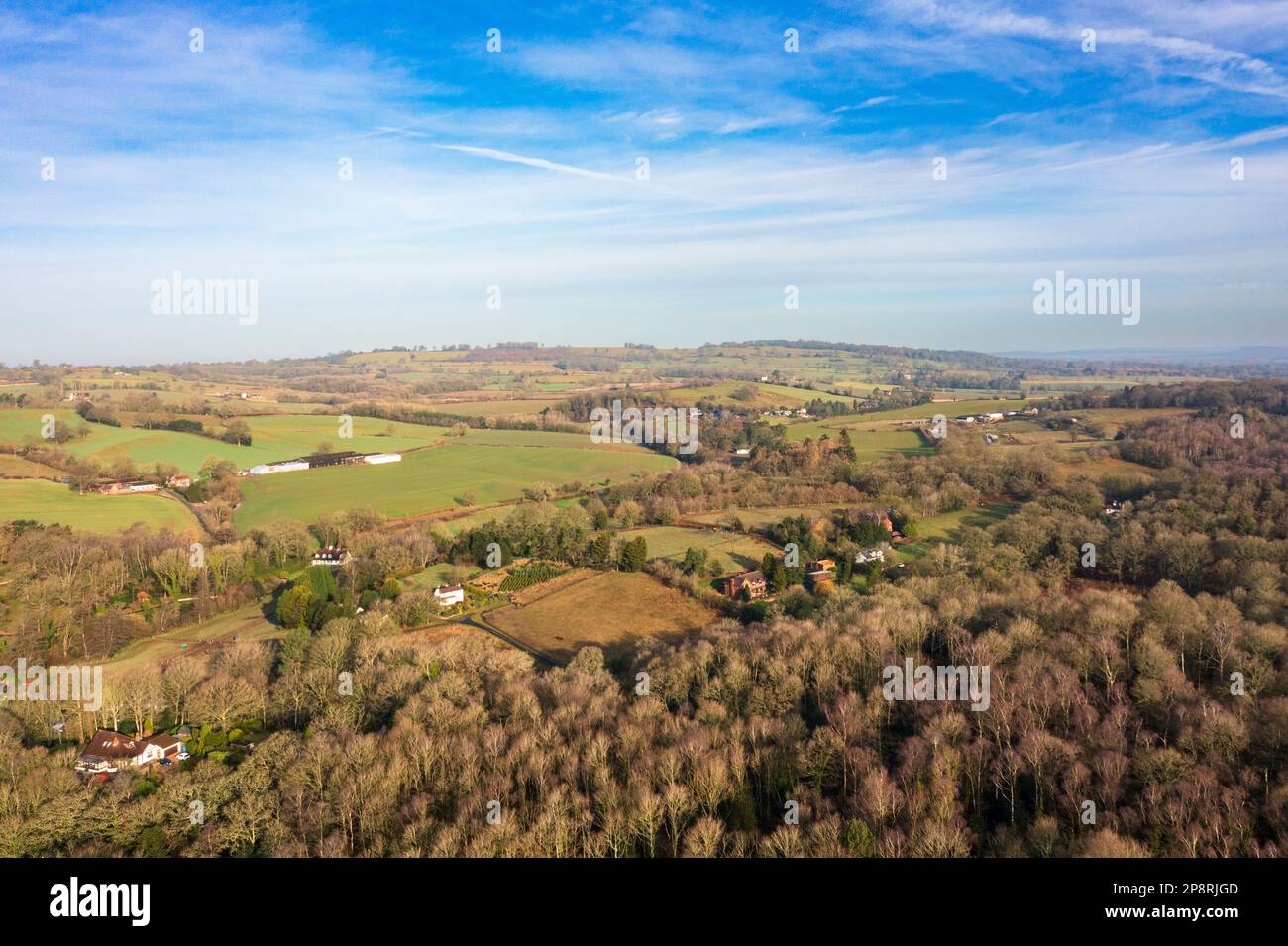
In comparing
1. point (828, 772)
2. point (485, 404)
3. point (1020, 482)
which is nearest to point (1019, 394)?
point (1020, 482)

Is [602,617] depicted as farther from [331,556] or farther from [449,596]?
[331,556]

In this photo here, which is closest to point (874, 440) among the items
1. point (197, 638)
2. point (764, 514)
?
point (764, 514)

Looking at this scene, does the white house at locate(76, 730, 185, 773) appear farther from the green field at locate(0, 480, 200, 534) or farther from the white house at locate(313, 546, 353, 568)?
the green field at locate(0, 480, 200, 534)

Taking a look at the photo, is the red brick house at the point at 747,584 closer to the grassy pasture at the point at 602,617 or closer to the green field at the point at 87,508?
the grassy pasture at the point at 602,617

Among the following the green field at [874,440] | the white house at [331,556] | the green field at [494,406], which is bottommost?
the white house at [331,556]

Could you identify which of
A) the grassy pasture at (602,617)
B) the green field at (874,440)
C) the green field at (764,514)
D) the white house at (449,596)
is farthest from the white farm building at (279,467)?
the green field at (874,440)

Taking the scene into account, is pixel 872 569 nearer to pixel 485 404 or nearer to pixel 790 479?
pixel 790 479
